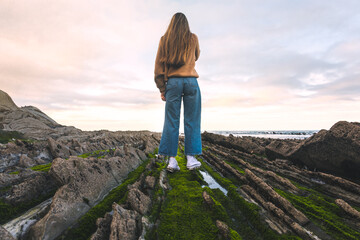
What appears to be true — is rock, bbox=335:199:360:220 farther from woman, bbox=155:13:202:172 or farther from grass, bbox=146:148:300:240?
woman, bbox=155:13:202:172

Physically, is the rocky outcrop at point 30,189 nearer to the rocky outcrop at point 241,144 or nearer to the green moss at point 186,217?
the green moss at point 186,217

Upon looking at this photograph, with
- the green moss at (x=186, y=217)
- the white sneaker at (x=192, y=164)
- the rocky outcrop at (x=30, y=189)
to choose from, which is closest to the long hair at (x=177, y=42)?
the white sneaker at (x=192, y=164)

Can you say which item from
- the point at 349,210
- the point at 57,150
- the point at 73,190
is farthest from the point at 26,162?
the point at 349,210

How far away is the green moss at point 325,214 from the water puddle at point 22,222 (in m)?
3.11

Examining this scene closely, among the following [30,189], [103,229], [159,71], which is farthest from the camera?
[159,71]

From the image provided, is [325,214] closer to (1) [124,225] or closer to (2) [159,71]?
(1) [124,225]

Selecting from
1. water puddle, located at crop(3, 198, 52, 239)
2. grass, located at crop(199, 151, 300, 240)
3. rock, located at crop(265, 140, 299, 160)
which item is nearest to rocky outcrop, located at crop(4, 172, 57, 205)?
water puddle, located at crop(3, 198, 52, 239)

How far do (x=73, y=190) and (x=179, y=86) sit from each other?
10.5ft

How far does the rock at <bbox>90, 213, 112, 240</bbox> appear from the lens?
147 cm

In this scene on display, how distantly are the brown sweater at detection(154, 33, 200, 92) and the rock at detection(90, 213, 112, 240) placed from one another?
3.61 metres

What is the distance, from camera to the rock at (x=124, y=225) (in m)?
1.48

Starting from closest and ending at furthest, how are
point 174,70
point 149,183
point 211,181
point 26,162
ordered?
point 149,183 → point 211,181 → point 26,162 → point 174,70

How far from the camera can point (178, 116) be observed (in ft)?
14.7

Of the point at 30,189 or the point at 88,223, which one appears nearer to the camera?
the point at 88,223
